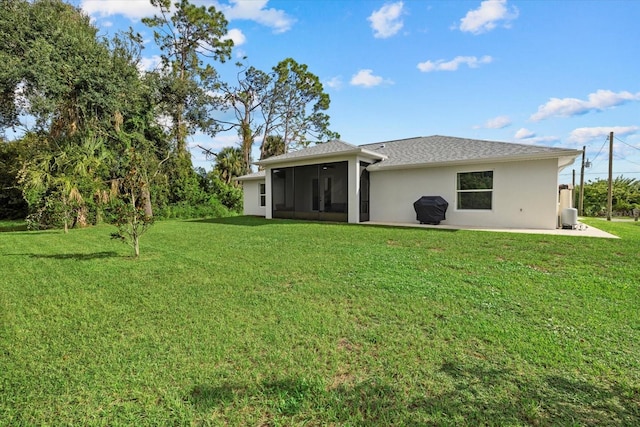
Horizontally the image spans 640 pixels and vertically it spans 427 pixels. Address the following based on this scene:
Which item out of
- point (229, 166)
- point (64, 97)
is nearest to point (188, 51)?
point (229, 166)

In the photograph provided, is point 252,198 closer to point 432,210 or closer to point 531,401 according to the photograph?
point 432,210

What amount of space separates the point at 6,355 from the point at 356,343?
328 cm

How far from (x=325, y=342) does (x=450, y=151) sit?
11.6m

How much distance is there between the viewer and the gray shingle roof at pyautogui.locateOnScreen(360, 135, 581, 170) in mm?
10162

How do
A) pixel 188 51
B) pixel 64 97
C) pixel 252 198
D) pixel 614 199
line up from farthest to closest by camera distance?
1. pixel 614 199
2. pixel 188 51
3. pixel 252 198
4. pixel 64 97

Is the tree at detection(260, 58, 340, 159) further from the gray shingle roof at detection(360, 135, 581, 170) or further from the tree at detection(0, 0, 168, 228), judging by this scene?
the gray shingle roof at detection(360, 135, 581, 170)

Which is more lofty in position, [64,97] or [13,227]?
[64,97]

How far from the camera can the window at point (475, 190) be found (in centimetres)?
1115

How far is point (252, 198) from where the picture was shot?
19172 mm

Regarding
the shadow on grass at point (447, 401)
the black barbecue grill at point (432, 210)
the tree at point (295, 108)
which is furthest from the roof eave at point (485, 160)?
the tree at point (295, 108)

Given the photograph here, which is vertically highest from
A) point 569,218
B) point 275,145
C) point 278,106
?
point 278,106

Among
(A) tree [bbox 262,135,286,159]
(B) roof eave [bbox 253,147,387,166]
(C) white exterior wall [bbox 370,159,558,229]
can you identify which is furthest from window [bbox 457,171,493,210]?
(A) tree [bbox 262,135,286,159]

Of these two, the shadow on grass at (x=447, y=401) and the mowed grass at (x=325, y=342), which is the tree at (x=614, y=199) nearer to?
the mowed grass at (x=325, y=342)

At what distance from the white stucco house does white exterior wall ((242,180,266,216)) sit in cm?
256
